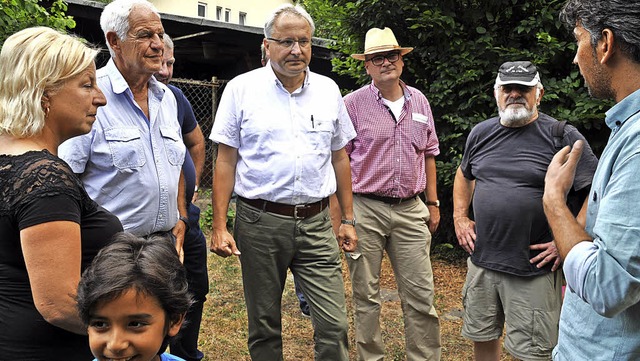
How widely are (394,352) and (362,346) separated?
0.56 metres

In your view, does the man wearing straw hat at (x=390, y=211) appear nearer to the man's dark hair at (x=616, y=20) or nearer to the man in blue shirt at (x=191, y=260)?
the man in blue shirt at (x=191, y=260)

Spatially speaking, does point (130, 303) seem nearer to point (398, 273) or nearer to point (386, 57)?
point (398, 273)

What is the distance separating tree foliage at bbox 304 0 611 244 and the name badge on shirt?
7.12ft

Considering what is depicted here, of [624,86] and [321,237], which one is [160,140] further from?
[624,86]

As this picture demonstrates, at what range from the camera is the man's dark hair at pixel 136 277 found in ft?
5.92

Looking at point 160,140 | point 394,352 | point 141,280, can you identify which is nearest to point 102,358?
point 141,280

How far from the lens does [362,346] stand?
4.33 m

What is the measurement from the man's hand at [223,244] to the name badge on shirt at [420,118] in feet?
5.53

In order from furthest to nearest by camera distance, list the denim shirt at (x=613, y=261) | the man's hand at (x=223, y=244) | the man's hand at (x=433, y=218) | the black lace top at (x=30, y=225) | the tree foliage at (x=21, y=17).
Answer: the tree foliage at (x=21, y=17) < the man's hand at (x=433, y=218) < the man's hand at (x=223, y=244) < the black lace top at (x=30, y=225) < the denim shirt at (x=613, y=261)

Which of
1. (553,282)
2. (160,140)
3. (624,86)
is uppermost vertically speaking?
(624,86)

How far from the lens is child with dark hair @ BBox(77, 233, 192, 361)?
5.82 ft

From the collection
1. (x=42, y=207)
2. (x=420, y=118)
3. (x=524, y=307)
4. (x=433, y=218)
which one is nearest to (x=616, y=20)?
(x=42, y=207)

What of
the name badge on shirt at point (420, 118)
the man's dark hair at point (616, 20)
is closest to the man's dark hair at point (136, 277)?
the man's dark hair at point (616, 20)

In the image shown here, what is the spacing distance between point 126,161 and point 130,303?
1.23 meters
